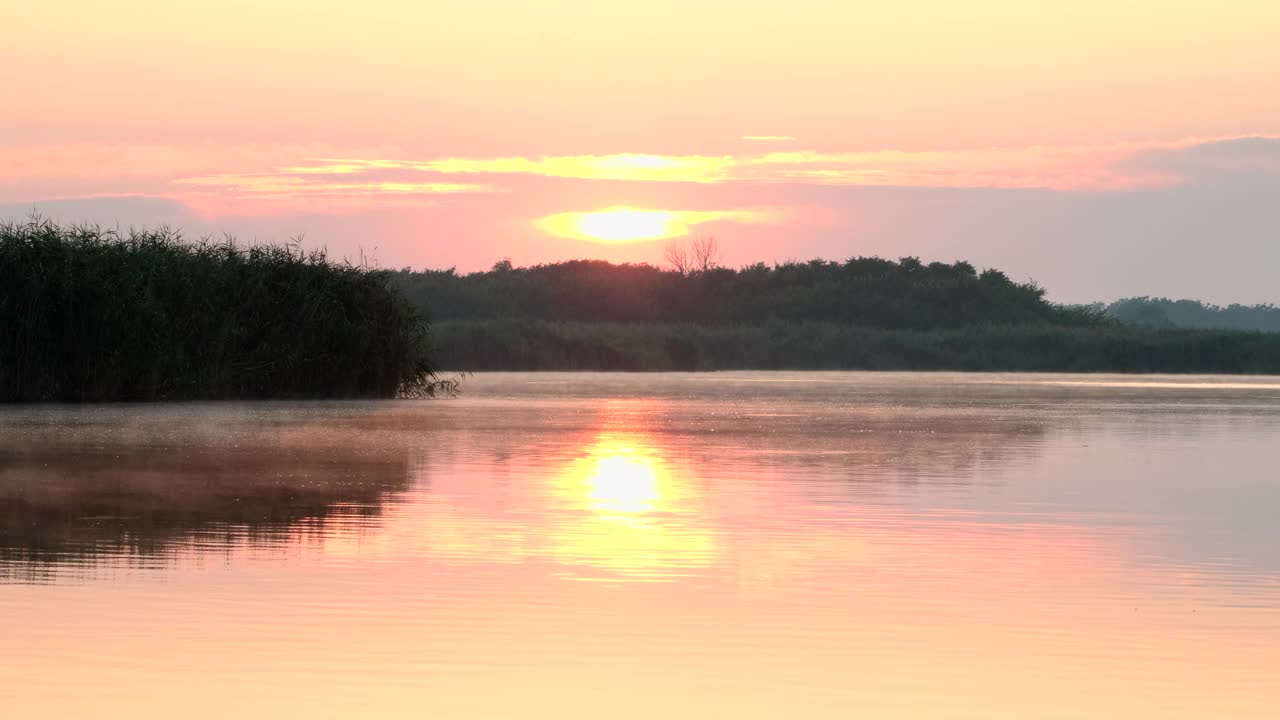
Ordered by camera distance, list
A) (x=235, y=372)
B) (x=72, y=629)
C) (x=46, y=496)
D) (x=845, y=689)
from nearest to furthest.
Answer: (x=845, y=689), (x=72, y=629), (x=46, y=496), (x=235, y=372)

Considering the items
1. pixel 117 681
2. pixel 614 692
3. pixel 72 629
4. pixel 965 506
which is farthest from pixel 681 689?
pixel 965 506

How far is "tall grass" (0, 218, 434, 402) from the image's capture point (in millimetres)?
23297

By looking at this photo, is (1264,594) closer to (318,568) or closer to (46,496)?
(318,568)

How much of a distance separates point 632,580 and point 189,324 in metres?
19.0

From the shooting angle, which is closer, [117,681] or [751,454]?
[117,681]

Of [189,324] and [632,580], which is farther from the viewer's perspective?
[189,324]

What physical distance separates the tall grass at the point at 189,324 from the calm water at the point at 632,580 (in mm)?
7302

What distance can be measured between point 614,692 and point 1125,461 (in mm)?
10564

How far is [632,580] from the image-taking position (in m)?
7.59

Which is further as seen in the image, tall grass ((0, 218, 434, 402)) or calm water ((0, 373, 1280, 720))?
tall grass ((0, 218, 434, 402))

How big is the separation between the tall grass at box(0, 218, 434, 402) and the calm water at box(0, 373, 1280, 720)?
24.0 feet

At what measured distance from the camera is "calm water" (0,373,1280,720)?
535cm

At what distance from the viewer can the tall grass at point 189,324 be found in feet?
76.4

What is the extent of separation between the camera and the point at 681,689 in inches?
212
